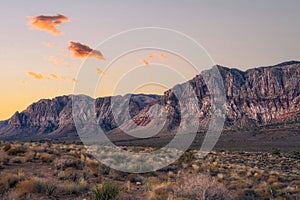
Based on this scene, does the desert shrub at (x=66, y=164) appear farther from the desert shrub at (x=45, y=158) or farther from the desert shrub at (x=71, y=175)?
the desert shrub at (x=71, y=175)

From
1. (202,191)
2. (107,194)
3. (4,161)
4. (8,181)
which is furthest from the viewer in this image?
(4,161)

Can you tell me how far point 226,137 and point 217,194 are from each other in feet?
315

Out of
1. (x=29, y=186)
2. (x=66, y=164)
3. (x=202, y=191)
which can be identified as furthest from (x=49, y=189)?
(x=66, y=164)

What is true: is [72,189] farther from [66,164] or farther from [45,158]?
[45,158]

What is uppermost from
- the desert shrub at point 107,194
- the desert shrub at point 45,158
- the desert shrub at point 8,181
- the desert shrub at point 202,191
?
the desert shrub at point 45,158

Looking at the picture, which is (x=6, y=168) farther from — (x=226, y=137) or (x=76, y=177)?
(x=226, y=137)

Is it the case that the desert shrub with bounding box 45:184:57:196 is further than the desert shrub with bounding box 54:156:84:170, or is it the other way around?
the desert shrub with bounding box 54:156:84:170

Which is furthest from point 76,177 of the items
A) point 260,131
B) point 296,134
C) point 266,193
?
point 260,131

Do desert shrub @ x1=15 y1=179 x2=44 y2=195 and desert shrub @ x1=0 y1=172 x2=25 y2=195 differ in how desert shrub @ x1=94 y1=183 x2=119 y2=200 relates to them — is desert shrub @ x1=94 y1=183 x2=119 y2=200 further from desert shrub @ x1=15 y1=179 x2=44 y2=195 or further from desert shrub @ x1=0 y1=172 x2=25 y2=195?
desert shrub @ x1=0 y1=172 x2=25 y2=195

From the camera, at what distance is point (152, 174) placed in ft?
71.6

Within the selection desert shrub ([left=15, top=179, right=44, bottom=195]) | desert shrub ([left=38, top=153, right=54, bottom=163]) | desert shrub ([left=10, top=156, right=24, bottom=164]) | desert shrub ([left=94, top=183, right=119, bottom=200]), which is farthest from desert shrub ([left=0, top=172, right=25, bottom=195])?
desert shrub ([left=38, top=153, right=54, bottom=163])

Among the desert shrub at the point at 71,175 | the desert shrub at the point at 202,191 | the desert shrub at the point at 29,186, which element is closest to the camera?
the desert shrub at the point at 29,186

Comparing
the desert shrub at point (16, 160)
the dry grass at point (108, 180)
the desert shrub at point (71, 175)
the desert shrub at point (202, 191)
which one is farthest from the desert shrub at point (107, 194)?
the desert shrub at point (16, 160)

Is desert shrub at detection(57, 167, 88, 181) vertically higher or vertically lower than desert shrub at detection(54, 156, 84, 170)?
lower
